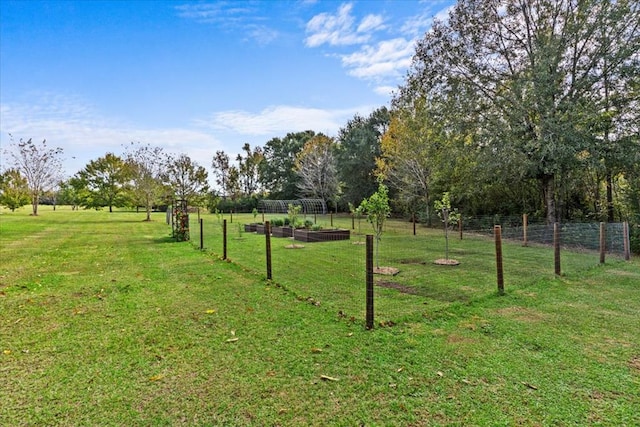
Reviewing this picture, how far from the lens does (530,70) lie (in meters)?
12.3

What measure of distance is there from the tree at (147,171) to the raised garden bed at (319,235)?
1707cm

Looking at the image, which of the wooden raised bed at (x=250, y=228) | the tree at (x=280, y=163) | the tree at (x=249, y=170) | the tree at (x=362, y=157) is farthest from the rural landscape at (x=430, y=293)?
the tree at (x=249, y=170)

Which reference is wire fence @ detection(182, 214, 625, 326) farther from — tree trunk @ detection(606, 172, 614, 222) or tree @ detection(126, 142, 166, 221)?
tree @ detection(126, 142, 166, 221)

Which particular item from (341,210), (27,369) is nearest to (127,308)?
(27,369)

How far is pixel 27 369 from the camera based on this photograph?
2.84m

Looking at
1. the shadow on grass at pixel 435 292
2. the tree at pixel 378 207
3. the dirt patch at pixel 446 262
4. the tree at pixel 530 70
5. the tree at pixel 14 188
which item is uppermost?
the tree at pixel 530 70

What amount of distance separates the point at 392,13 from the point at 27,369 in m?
12.0

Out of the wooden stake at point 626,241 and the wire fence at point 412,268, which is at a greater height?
the wooden stake at point 626,241

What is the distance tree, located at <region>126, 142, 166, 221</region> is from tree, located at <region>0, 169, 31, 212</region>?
12865 millimetres

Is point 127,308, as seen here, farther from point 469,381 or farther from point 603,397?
point 603,397

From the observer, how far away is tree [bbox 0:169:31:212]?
30.8 metres

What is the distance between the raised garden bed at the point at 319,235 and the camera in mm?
12836

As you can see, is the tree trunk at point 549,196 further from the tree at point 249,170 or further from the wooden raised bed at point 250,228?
the tree at point 249,170

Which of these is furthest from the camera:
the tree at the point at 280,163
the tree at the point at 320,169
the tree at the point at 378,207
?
the tree at the point at 280,163
